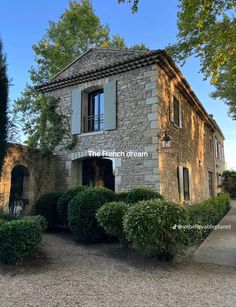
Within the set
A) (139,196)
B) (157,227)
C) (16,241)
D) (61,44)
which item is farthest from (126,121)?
(61,44)

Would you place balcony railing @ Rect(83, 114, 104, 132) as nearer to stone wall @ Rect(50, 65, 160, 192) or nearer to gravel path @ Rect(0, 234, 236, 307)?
stone wall @ Rect(50, 65, 160, 192)

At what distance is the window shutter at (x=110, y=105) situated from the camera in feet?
29.7

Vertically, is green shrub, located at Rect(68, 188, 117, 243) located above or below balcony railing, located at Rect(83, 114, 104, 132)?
below

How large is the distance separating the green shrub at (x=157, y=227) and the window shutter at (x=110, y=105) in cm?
491

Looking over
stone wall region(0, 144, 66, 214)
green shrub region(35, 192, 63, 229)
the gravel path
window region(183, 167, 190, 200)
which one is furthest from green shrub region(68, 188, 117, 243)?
window region(183, 167, 190, 200)

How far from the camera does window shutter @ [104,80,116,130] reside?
357 inches

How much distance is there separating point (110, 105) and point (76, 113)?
1.63 meters

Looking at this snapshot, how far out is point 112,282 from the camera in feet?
12.5

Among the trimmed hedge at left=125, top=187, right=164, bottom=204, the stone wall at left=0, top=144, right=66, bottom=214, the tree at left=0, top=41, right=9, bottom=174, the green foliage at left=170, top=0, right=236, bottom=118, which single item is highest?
the green foliage at left=170, top=0, right=236, bottom=118

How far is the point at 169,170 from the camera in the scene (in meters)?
8.88

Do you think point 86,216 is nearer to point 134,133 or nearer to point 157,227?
point 157,227

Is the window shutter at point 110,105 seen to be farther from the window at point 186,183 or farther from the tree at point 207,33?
the window at point 186,183

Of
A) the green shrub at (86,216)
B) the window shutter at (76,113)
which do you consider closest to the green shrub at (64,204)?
the green shrub at (86,216)

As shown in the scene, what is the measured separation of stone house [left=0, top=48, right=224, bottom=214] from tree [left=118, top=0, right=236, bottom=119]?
29.9 inches
